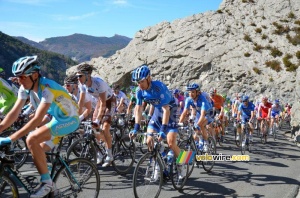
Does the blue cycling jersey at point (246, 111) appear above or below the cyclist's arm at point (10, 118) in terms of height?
above

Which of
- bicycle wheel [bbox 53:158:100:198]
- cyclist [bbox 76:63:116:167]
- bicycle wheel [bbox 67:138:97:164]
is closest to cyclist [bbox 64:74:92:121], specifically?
cyclist [bbox 76:63:116:167]

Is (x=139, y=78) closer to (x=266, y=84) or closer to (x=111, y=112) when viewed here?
(x=111, y=112)

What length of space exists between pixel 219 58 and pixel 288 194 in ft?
99.8

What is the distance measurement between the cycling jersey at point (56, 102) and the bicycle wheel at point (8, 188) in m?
0.82

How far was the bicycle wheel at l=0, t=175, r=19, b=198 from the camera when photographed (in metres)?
3.79

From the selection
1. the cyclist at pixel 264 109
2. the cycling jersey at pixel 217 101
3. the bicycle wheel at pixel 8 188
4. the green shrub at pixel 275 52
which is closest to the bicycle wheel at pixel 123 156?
the bicycle wheel at pixel 8 188

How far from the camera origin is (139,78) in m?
5.61

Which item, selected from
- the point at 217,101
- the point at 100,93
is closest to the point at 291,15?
the point at 217,101

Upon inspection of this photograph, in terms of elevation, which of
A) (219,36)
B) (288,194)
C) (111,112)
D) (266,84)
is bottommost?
(288,194)

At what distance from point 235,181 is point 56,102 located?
4.88 metres

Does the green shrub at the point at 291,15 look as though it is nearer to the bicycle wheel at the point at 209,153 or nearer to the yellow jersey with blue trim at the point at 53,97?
the bicycle wheel at the point at 209,153

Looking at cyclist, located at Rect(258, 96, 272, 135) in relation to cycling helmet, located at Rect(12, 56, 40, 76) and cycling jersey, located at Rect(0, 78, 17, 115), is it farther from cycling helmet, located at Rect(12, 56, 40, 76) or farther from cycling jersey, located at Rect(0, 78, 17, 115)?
cycling helmet, located at Rect(12, 56, 40, 76)

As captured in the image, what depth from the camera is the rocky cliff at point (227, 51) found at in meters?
33.4

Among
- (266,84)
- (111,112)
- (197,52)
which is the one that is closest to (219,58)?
(197,52)
